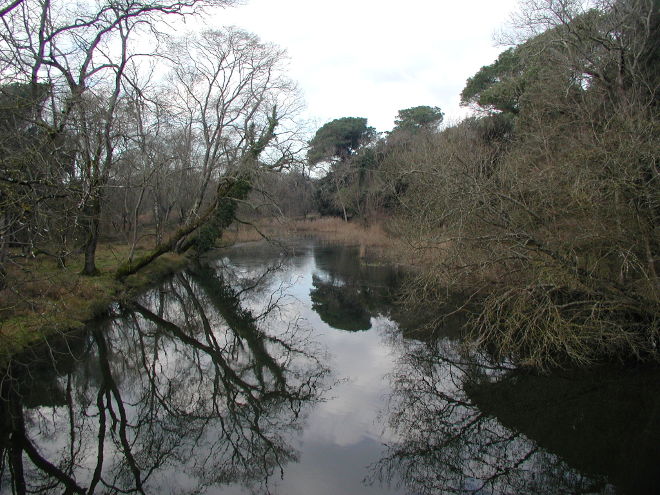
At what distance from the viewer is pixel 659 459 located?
20.4ft

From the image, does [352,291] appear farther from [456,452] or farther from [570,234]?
[456,452]

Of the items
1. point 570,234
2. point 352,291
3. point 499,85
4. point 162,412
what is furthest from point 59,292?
point 499,85

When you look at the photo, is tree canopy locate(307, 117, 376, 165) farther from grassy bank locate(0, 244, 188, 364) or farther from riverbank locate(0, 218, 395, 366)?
grassy bank locate(0, 244, 188, 364)

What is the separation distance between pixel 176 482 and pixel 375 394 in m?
3.68

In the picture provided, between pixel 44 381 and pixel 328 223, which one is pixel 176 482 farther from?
pixel 328 223

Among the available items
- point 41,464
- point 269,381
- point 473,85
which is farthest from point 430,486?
point 473,85

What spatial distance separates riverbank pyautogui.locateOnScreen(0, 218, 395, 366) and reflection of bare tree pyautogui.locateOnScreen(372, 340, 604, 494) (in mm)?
5122

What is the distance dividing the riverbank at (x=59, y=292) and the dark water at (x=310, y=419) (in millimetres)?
470

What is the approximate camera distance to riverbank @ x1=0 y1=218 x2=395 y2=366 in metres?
8.66

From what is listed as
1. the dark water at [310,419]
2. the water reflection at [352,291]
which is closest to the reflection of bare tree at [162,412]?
the dark water at [310,419]

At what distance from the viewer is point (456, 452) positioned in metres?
6.74

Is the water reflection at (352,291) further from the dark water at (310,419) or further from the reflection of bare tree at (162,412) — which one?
the reflection of bare tree at (162,412)

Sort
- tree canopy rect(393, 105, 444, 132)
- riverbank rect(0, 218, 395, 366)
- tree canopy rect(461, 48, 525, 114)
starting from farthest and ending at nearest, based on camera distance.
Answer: tree canopy rect(393, 105, 444, 132) → tree canopy rect(461, 48, 525, 114) → riverbank rect(0, 218, 395, 366)

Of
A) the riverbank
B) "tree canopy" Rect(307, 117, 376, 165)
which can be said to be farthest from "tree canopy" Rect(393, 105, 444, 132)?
the riverbank
